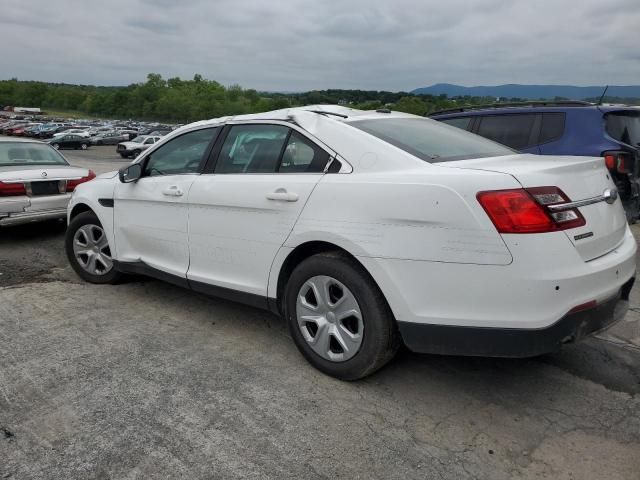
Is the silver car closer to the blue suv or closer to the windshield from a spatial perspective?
the windshield

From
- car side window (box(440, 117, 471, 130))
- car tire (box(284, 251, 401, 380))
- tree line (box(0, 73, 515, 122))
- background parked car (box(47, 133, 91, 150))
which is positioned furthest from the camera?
tree line (box(0, 73, 515, 122))

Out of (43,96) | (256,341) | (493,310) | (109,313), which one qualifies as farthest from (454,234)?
(43,96)

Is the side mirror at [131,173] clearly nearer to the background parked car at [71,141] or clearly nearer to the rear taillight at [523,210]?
the rear taillight at [523,210]

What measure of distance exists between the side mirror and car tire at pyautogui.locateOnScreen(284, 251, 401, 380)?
1875 mm

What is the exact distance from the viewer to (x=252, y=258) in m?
3.44

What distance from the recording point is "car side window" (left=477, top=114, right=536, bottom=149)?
6633mm

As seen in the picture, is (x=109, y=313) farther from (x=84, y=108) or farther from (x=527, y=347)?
(x=84, y=108)

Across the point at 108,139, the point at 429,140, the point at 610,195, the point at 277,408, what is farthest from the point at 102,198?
the point at 108,139

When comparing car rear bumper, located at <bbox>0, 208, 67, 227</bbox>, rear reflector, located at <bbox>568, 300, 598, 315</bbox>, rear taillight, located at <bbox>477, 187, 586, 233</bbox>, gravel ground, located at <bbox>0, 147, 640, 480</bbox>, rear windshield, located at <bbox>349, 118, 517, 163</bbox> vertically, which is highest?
rear windshield, located at <bbox>349, 118, 517, 163</bbox>

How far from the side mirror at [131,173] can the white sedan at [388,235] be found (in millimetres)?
293

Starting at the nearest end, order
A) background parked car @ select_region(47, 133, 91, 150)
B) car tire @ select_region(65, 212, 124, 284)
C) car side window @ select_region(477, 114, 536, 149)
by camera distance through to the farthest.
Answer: car tire @ select_region(65, 212, 124, 284) < car side window @ select_region(477, 114, 536, 149) < background parked car @ select_region(47, 133, 91, 150)

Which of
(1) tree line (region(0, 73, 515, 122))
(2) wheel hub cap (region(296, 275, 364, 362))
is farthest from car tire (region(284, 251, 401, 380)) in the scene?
(1) tree line (region(0, 73, 515, 122))

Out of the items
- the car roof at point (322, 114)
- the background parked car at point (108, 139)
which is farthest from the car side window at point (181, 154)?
the background parked car at point (108, 139)

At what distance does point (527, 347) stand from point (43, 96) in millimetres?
178699
